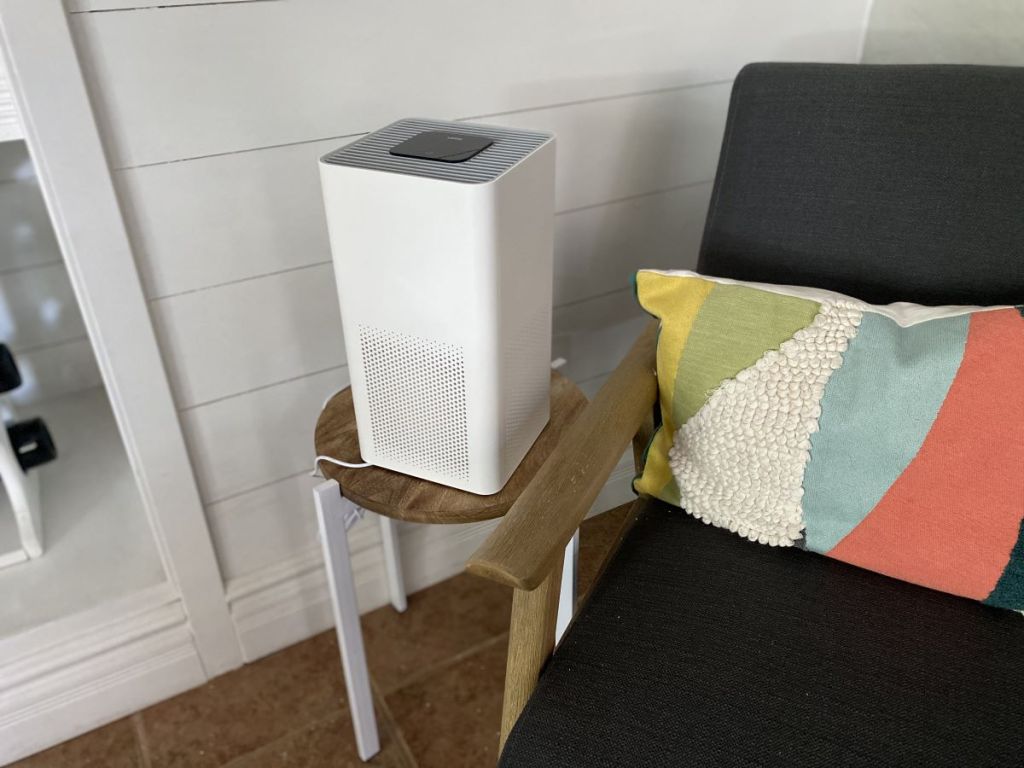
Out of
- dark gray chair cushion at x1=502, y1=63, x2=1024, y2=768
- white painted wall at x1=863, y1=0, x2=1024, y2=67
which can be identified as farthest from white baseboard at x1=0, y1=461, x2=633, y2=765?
white painted wall at x1=863, y1=0, x2=1024, y2=67

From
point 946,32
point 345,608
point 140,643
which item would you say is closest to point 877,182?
point 946,32

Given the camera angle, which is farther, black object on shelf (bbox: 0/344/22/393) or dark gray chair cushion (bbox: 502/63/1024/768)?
black object on shelf (bbox: 0/344/22/393)

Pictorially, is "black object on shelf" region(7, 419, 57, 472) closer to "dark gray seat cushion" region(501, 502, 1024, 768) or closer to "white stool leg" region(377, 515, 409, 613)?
"white stool leg" region(377, 515, 409, 613)

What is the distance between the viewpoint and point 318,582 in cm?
125

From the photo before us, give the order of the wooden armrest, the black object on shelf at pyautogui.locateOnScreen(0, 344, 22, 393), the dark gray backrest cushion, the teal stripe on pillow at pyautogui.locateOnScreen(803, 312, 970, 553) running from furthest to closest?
the black object on shelf at pyautogui.locateOnScreen(0, 344, 22, 393), the dark gray backrest cushion, the teal stripe on pillow at pyautogui.locateOnScreen(803, 312, 970, 553), the wooden armrest

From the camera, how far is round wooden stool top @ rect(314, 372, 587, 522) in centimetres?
83

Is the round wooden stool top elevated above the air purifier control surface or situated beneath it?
situated beneath

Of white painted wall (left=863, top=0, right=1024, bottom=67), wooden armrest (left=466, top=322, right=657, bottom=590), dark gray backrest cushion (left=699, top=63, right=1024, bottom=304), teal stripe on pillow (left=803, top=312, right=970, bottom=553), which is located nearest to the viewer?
wooden armrest (left=466, top=322, right=657, bottom=590)

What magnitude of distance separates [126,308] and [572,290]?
2.08 feet

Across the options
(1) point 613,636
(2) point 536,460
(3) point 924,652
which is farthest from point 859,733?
(2) point 536,460

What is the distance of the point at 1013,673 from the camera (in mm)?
730

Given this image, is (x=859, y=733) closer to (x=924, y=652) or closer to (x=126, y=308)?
(x=924, y=652)

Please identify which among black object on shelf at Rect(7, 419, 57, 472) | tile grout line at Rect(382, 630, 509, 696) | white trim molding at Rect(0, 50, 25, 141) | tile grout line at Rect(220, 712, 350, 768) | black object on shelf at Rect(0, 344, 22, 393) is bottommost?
tile grout line at Rect(220, 712, 350, 768)

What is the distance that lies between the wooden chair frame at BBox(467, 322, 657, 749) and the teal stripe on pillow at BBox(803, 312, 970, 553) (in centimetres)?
20
